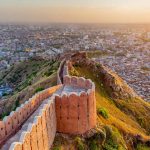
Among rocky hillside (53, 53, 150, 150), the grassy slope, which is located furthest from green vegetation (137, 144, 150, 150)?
the grassy slope

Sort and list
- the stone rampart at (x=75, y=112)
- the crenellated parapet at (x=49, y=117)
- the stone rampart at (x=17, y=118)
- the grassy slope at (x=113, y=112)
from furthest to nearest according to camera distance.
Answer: the grassy slope at (x=113, y=112), the stone rampart at (x=75, y=112), the stone rampart at (x=17, y=118), the crenellated parapet at (x=49, y=117)

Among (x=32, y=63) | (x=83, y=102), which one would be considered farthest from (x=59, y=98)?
(x=32, y=63)

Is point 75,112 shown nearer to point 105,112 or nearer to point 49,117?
point 49,117

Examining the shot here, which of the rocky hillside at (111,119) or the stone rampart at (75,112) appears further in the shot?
the rocky hillside at (111,119)

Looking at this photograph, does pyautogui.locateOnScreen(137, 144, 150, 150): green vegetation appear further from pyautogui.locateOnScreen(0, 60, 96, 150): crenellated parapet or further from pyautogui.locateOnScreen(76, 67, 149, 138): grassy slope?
pyautogui.locateOnScreen(0, 60, 96, 150): crenellated parapet

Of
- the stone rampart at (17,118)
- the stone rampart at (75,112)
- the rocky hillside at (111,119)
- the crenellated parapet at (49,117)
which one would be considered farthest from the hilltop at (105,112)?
the stone rampart at (17,118)

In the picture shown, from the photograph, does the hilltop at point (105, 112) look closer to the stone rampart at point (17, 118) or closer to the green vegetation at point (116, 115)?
the green vegetation at point (116, 115)

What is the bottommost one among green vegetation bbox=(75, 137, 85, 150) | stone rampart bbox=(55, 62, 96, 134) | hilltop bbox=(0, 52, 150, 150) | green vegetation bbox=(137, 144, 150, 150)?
green vegetation bbox=(137, 144, 150, 150)

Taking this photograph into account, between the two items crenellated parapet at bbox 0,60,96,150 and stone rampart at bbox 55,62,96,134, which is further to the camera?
stone rampart at bbox 55,62,96,134
